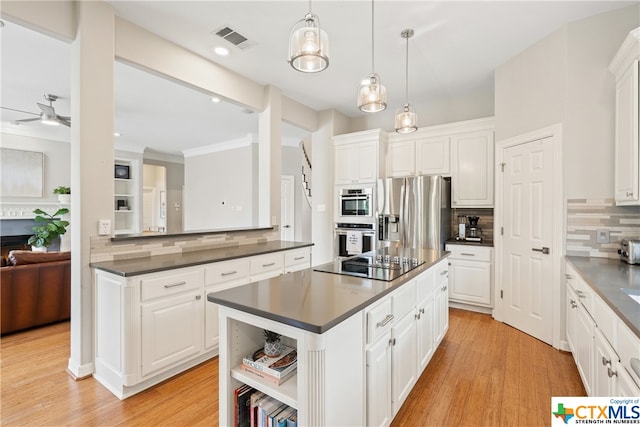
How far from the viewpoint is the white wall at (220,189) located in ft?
21.6

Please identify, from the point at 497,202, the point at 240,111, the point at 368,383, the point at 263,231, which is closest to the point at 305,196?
the point at 240,111

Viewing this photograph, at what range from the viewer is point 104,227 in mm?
2289

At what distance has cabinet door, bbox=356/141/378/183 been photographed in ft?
14.6

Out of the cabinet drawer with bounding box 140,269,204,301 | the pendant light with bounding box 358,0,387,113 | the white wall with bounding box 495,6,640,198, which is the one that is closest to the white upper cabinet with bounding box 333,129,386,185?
the white wall with bounding box 495,6,640,198

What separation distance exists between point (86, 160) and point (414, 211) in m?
3.52

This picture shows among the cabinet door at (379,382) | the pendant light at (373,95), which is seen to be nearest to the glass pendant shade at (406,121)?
the pendant light at (373,95)

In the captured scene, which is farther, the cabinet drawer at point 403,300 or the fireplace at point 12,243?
the fireplace at point 12,243

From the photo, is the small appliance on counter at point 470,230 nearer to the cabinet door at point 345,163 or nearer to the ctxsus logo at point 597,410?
the cabinet door at point 345,163

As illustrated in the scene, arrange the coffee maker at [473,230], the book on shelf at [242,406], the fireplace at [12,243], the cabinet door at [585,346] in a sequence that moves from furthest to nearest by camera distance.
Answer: the fireplace at [12,243] → the coffee maker at [473,230] → the cabinet door at [585,346] → the book on shelf at [242,406]

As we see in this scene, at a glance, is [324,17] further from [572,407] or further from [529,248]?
[572,407]

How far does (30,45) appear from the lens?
2.86 metres

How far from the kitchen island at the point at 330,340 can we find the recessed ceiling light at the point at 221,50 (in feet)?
8.32

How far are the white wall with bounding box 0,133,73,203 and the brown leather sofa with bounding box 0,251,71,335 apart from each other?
362 centimetres

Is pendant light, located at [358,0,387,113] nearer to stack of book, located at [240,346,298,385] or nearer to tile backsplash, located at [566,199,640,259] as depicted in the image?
stack of book, located at [240,346,298,385]
